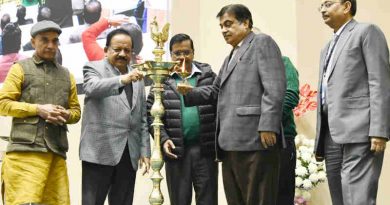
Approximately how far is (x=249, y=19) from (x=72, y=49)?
2.49 m

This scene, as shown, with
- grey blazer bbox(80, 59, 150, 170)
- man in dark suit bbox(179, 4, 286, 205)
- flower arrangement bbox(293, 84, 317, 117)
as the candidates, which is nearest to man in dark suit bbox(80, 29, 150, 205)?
grey blazer bbox(80, 59, 150, 170)

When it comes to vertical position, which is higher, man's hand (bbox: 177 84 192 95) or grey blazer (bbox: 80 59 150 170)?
man's hand (bbox: 177 84 192 95)

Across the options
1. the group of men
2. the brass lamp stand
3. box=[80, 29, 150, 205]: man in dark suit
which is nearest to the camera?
the group of men

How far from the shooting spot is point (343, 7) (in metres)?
2.80

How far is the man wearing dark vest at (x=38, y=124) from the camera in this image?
3.00 metres

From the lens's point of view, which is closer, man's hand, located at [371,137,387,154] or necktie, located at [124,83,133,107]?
man's hand, located at [371,137,387,154]

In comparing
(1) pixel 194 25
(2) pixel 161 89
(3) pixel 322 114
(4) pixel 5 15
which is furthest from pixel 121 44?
(4) pixel 5 15

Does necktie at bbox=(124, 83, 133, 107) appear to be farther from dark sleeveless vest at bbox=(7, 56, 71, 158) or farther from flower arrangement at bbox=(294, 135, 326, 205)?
flower arrangement at bbox=(294, 135, 326, 205)

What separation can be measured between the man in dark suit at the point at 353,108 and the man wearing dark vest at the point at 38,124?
4.57ft

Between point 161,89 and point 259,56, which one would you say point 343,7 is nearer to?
point 259,56

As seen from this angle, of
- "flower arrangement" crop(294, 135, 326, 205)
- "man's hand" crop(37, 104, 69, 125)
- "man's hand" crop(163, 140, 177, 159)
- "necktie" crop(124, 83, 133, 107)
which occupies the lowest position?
"flower arrangement" crop(294, 135, 326, 205)

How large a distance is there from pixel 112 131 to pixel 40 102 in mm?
422

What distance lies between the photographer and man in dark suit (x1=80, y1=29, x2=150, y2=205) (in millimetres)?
3137

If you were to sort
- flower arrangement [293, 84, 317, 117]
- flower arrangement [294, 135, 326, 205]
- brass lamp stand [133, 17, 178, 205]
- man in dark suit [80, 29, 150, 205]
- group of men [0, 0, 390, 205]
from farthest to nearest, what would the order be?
flower arrangement [293, 84, 317, 117] < flower arrangement [294, 135, 326, 205] < man in dark suit [80, 29, 150, 205] < brass lamp stand [133, 17, 178, 205] < group of men [0, 0, 390, 205]
